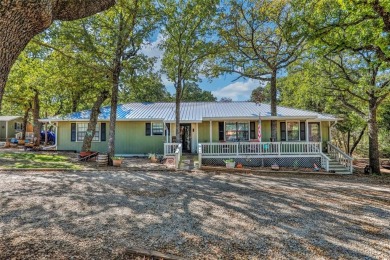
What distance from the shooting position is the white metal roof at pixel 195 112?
52.2 ft

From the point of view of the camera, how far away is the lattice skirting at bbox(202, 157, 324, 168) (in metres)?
13.5

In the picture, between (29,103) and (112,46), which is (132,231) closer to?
(112,46)

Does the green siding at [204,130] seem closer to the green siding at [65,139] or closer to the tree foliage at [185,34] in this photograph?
the tree foliage at [185,34]

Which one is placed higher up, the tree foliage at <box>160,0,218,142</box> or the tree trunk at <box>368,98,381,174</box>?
the tree foliage at <box>160,0,218,142</box>

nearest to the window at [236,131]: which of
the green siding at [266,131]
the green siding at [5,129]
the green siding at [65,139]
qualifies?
the green siding at [266,131]

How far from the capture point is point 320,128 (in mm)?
16484

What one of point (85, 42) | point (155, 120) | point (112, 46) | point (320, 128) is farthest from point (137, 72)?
point (320, 128)

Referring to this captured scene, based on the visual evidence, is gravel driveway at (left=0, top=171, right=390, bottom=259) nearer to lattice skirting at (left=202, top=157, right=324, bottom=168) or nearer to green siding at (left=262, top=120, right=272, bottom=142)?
lattice skirting at (left=202, top=157, right=324, bottom=168)

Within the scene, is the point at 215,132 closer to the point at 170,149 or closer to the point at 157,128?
the point at 170,149

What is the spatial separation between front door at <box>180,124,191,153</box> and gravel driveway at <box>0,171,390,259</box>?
33.7 ft

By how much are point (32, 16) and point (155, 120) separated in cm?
1452

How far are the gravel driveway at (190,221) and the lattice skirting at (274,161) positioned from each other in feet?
19.5

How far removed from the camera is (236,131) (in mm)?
16172

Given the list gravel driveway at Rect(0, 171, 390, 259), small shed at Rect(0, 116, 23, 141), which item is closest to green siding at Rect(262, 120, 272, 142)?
gravel driveway at Rect(0, 171, 390, 259)
